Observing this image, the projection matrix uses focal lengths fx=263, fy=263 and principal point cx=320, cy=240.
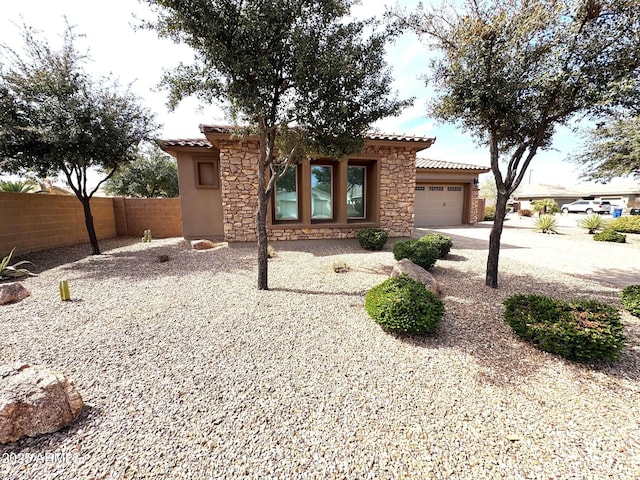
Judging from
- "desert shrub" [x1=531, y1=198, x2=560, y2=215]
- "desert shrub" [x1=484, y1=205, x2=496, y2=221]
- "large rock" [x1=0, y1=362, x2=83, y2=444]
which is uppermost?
"desert shrub" [x1=531, y1=198, x2=560, y2=215]

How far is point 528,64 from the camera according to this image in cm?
398

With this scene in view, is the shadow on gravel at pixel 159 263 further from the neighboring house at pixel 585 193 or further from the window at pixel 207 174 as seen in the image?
the neighboring house at pixel 585 193

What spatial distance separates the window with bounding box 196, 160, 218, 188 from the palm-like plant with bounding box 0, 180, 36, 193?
17.6 feet

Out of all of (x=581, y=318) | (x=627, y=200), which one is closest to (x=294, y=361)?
(x=581, y=318)

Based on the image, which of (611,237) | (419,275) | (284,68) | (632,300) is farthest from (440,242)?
(611,237)

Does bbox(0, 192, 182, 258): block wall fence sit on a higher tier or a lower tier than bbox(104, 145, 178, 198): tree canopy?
lower

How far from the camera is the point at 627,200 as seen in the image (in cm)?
3434

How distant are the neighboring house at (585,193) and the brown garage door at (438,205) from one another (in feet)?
75.8

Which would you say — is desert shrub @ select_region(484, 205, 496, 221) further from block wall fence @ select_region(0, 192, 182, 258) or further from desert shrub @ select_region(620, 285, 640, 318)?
block wall fence @ select_region(0, 192, 182, 258)

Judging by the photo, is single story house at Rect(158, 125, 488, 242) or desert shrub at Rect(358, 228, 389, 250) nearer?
desert shrub at Rect(358, 228, 389, 250)

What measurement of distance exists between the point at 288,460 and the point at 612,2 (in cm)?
650

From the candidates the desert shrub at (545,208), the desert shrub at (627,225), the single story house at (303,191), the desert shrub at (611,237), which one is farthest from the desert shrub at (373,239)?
the desert shrub at (545,208)

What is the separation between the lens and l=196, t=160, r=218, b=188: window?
977 centimetres

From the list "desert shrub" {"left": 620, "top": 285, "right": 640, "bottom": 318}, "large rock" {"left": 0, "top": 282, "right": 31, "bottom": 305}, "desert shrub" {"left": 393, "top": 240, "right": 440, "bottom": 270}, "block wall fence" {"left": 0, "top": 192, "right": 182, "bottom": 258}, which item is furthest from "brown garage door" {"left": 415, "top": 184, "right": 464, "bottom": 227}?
"large rock" {"left": 0, "top": 282, "right": 31, "bottom": 305}
